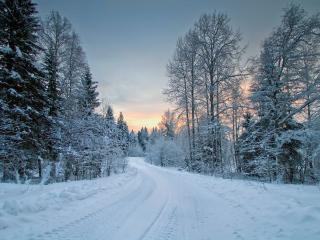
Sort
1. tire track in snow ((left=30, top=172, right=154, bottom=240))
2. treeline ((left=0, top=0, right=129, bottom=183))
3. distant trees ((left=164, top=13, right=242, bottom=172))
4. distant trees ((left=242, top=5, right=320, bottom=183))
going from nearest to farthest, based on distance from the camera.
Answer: tire track in snow ((left=30, top=172, right=154, bottom=240)), distant trees ((left=242, top=5, right=320, bottom=183)), treeline ((left=0, top=0, right=129, bottom=183)), distant trees ((left=164, top=13, right=242, bottom=172))

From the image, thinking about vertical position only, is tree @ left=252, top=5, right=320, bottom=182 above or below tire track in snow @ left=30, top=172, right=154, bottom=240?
above

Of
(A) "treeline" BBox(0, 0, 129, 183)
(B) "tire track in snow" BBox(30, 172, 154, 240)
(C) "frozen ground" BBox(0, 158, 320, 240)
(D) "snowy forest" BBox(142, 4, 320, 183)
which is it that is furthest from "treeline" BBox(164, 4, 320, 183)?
(A) "treeline" BBox(0, 0, 129, 183)

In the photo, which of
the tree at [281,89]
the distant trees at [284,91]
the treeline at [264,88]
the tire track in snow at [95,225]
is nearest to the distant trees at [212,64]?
the treeline at [264,88]

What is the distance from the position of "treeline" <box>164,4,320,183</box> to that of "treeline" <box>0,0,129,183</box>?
27.0ft

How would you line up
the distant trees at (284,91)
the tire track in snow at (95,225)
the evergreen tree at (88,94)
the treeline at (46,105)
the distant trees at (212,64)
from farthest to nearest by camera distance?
the evergreen tree at (88,94)
the distant trees at (212,64)
the treeline at (46,105)
the distant trees at (284,91)
the tire track in snow at (95,225)

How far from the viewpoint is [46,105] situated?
1444cm

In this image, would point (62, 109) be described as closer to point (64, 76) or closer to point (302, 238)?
point (64, 76)

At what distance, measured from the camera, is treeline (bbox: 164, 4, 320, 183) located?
10.9m

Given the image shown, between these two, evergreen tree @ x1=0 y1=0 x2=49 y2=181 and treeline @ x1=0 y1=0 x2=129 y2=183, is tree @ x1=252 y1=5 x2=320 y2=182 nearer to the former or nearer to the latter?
treeline @ x1=0 y1=0 x2=129 y2=183

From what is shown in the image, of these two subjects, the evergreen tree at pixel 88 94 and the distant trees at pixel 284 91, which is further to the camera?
the evergreen tree at pixel 88 94

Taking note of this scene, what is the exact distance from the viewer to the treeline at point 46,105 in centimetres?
1210

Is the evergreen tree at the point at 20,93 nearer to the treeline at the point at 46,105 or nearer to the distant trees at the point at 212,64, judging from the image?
the treeline at the point at 46,105

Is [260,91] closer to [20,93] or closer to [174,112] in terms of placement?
[174,112]

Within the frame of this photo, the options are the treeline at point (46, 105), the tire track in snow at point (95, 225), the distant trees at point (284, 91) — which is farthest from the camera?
the treeline at point (46, 105)
